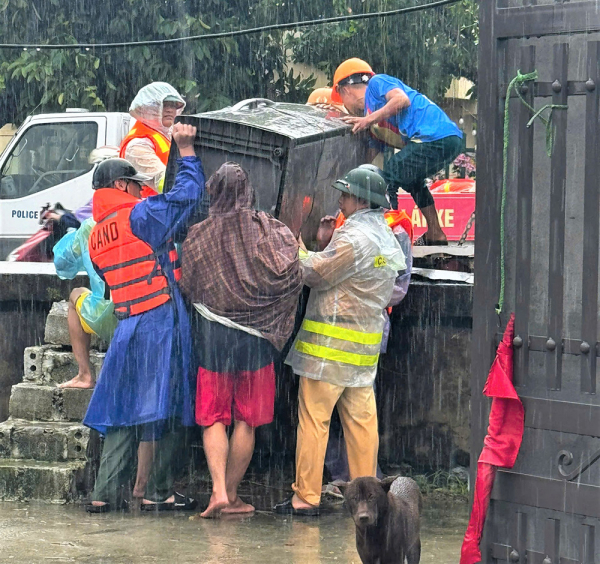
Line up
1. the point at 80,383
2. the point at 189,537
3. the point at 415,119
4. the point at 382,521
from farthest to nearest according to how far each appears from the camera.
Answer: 1. the point at 415,119
2. the point at 80,383
3. the point at 189,537
4. the point at 382,521

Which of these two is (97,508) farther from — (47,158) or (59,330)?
(47,158)

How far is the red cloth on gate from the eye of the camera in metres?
4.26

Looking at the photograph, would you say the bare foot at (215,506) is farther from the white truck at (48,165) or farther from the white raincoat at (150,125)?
the white truck at (48,165)

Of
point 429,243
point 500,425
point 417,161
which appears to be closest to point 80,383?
point 417,161

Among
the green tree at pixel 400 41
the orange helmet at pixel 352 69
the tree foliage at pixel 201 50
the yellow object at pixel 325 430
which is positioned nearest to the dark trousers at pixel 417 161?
the orange helmet at pixel 352 69

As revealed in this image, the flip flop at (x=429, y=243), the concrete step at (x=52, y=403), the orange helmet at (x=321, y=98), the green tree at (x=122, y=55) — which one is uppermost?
the green tree at (x=122, y=55)

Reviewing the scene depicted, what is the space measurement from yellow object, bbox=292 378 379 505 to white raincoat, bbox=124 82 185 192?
2050 millimetres

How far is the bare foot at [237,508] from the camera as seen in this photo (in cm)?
698

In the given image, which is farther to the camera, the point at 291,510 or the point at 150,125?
the point at 150,125

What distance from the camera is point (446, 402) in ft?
25.3

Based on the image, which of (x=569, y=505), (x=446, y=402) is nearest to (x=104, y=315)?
(x=446, y=402)

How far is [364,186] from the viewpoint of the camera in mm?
6875

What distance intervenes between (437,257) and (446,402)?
1.27 metres

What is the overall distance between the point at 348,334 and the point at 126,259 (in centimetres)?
132
